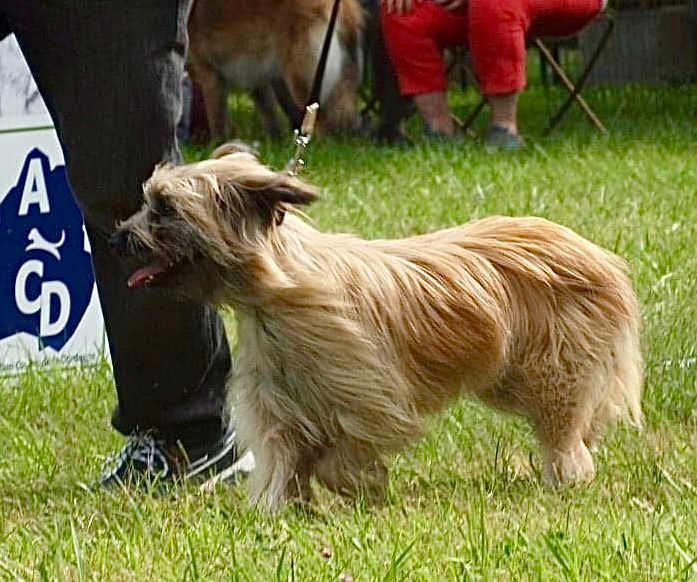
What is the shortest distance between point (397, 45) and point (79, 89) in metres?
6.51

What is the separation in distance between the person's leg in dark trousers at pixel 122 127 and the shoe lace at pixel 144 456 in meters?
0.12

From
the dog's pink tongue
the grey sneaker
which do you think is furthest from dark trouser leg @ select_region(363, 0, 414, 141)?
the dog's pink tongue

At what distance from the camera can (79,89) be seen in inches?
140

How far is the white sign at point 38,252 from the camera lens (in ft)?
16.7

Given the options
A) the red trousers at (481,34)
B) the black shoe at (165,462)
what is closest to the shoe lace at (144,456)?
the black shoe at (165,462)

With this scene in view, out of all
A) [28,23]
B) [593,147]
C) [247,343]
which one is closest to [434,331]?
[247,343]

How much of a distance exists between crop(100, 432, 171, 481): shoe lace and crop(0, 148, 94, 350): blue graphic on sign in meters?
1.25

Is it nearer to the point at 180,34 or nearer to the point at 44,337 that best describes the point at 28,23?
the point at 180,34

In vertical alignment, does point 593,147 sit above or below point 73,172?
below

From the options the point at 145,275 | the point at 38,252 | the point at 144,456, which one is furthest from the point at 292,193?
the point at 38,252

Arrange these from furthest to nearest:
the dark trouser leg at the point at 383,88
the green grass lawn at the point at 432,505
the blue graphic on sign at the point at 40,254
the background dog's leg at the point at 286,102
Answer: the background dog's leg at the point at 286,102 → the dark trouser leg at the point at 383,88 → the blue graphic on sign at the point at 40,254 → the green grass lawn at the point at 432,505

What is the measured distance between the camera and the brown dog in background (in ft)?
35.1

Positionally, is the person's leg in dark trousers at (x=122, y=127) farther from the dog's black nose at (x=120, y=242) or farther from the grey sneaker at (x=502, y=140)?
the grey sneaker at (x=502, y=140)

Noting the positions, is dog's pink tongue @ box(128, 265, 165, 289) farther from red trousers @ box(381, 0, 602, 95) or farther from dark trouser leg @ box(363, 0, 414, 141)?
dark trouser leg @ box(363, 0, 414, 141)
